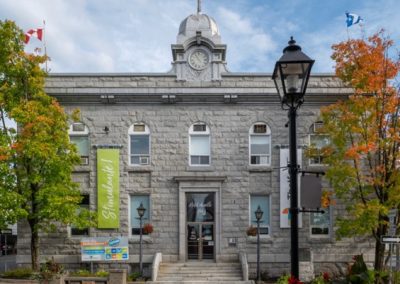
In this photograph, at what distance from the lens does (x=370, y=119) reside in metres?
18.4

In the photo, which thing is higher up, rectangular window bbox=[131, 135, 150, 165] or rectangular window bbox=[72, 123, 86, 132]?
rectangular window bbox=[72, 123, 86, 132]

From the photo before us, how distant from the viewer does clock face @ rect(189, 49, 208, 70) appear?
22.7 m

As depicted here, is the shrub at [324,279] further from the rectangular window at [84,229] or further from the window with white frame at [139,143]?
the rectangular window at [84,229]

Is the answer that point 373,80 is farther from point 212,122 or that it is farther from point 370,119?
point 212,122

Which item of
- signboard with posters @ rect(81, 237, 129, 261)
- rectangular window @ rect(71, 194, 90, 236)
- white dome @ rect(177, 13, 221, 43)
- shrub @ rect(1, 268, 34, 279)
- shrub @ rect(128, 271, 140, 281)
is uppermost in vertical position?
white dome @ rect(177, 13, 221, 43)

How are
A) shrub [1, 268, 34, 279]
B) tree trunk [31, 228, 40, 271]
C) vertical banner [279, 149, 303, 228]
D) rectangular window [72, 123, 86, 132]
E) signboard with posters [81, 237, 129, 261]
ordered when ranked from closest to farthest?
shrub [1, 268, 34, 279], tree trunk [31, 228, 40, 271], signboard with posters [81, 237, 129, 261], vertical banner [279, 149, 303, 228], rectangular window [72, 123, 86, 132]

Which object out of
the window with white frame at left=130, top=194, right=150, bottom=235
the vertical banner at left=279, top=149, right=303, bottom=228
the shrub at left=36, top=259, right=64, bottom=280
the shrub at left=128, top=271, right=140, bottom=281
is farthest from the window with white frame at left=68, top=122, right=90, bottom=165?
the vertical banner at left=279, top=149, right=303, bottom=228

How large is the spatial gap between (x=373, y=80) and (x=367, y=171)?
438 cm

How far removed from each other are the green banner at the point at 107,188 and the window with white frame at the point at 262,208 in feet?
21.0

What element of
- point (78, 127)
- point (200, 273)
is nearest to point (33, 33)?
point (78, 127)

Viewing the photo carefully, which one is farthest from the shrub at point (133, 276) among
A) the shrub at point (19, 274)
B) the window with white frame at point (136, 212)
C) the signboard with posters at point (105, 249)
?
the shrub at point (19, 274)

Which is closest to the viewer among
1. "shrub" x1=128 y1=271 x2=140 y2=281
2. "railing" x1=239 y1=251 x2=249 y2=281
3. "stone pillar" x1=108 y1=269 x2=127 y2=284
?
"stone pillar" x1=108 y1=269 x2=127 y2=284

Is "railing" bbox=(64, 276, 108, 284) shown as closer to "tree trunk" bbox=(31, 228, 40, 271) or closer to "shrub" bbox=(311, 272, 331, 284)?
"tree trunk" bbox=(31, 228, 40, 271)

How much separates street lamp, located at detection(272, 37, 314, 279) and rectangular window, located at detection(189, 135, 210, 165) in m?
15.0
